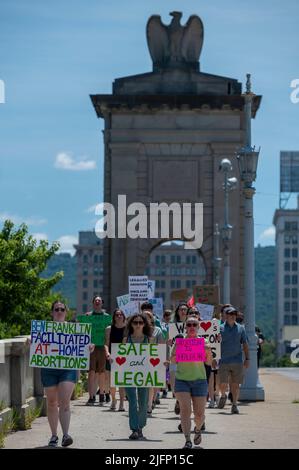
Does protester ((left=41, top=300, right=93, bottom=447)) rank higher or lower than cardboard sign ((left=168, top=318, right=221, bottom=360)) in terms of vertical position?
lower

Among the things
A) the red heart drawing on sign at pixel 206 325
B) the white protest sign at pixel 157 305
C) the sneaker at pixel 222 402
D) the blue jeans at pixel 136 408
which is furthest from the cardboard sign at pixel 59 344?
the white protest sign at pixel 157 305

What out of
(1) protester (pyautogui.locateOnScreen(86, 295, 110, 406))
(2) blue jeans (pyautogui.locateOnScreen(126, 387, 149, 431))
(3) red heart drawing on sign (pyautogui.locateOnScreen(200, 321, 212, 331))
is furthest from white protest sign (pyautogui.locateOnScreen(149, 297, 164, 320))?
(2) blue jeans (pyautogui.locateOnScreen(126, 387, 149, 431))

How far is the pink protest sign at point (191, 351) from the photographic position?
16.1 m

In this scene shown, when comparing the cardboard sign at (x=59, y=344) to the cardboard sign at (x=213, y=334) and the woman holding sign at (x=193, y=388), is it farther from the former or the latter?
the cardboard sign at (x=213, y=334)

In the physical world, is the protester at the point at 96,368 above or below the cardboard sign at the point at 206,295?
below

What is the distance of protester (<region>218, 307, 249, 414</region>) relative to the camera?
2216 cm

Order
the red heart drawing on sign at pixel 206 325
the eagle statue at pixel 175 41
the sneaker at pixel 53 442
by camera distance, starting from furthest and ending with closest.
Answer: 1. the eagle statue at pixel 175 41
2. the red heart drawing on sign at pixel 206 325
3. the sneaker at pixel 53 442

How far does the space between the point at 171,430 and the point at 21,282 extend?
34.3 m

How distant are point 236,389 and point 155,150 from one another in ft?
120

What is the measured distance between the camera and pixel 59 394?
15797mm

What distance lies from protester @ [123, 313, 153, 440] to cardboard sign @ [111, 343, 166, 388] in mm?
125

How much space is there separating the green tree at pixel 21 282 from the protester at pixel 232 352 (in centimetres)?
2582

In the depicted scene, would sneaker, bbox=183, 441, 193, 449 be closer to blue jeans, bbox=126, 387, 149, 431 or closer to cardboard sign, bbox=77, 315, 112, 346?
blue jeans, bbox=126, 387, 149, 431
